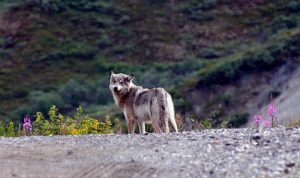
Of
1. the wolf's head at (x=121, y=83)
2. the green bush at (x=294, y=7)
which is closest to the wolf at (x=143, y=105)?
the wolf's head at (x=121, y=83)

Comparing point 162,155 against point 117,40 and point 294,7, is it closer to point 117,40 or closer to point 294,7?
point 117,40

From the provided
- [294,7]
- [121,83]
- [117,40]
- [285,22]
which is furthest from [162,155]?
[294,7]

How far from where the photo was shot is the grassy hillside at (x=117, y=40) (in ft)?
183

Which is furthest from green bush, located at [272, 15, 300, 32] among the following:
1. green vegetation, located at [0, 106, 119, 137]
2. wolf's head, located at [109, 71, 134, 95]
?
green vegetation, located at [0, 106, 119, 137]

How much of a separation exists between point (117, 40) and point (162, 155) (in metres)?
53.9

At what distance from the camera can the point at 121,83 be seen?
1673 cm

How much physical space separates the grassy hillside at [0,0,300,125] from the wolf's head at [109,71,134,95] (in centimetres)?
3500

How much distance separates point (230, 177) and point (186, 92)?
131 feet

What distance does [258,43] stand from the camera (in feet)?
202

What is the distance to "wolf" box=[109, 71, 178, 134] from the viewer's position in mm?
14578

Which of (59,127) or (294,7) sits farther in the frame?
(294,7)

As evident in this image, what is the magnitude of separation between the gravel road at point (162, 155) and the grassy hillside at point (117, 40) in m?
39.6

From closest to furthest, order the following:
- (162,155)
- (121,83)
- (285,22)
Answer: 1. (162,155)
2. (121,83)
3. (285,22)

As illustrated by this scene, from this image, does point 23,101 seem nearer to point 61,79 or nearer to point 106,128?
point 61,79
